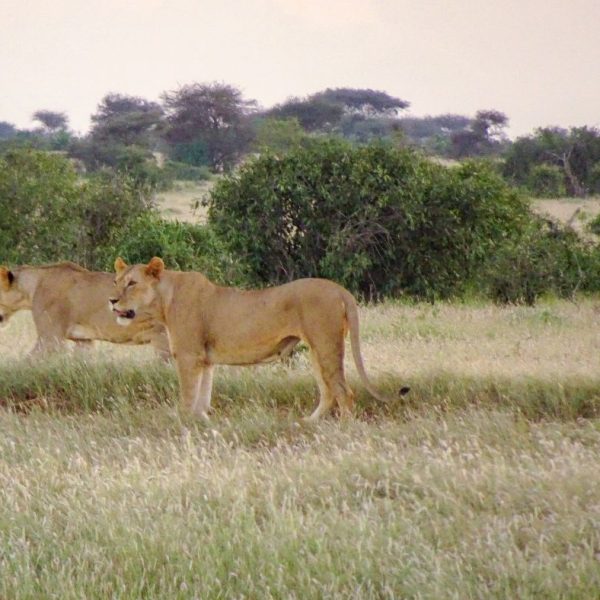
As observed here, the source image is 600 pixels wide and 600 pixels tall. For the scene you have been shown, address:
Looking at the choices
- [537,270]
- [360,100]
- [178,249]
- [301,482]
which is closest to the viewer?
[301,482]

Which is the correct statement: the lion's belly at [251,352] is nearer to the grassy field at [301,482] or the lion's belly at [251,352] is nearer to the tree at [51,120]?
the grassy field at [301,482]

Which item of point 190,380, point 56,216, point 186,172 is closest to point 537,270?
point 56,216

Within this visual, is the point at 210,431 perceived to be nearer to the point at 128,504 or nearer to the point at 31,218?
the point at 128,504

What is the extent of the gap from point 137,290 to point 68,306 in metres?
1.49

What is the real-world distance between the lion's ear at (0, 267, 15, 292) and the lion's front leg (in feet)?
7.66

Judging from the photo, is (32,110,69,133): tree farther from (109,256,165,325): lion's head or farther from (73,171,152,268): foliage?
(109,256,165,325): lion's head

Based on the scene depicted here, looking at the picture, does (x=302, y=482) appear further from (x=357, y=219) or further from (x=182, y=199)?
(x=182, y=199)

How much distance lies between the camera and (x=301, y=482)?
544cm

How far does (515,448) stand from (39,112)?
52.3 meters

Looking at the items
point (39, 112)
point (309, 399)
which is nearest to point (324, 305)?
point (309, 399)

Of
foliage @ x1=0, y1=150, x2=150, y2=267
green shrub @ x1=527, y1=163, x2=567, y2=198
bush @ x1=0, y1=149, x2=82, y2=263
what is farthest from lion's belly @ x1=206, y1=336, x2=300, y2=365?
green shrub @ x1=527, y1=163, x2=567, y2=198

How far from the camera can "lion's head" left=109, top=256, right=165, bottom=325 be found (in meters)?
7.59

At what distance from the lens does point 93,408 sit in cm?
786

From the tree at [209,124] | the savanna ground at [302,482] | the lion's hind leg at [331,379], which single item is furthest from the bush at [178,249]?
the tree at [209,124]
